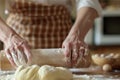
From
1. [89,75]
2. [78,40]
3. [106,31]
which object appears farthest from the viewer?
Result: [106,31]

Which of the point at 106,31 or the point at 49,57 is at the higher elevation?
the point at 49,57

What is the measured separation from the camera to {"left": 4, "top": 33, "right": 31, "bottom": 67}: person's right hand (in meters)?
1.23

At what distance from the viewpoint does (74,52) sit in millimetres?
1258

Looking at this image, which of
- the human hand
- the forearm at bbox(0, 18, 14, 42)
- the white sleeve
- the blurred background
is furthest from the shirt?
the blurred background

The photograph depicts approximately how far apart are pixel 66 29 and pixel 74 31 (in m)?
0.38

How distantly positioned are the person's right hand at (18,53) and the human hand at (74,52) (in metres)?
0.14

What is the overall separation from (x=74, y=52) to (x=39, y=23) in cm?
48

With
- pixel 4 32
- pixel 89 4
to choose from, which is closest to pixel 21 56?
pixel 4 32

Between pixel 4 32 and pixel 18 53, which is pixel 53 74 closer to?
pixel 18 53

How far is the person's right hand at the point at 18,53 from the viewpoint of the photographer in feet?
4.05

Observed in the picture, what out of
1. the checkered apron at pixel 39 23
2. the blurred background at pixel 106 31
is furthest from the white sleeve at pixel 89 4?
the blurred background at pixel 106 31

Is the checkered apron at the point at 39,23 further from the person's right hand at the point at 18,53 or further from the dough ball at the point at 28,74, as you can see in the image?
the dough ball at the point at 28,74

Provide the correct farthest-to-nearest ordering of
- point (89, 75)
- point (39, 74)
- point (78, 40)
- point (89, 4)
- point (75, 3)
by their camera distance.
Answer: point (75, 3) < point (89, 4) < point (78, 40) < point (89, 75) < point (39, 74)

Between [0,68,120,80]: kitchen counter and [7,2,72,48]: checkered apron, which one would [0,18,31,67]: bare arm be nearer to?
[0,68,120,80]: kitchen counter
